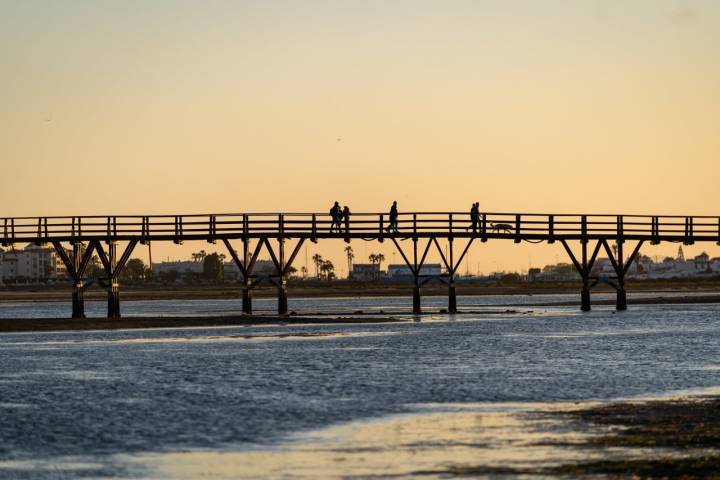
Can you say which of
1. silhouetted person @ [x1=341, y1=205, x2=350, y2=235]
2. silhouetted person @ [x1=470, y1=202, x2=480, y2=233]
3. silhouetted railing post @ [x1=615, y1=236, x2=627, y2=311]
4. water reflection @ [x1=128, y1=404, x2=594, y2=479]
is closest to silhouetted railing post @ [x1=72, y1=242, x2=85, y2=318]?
silhouetted person @ [x1=341, y1=205, x2=350, y2=235]

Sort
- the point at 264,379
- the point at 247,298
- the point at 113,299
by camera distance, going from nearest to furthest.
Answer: the point at 264,379 → the point at 113,299 → the point at 247,298

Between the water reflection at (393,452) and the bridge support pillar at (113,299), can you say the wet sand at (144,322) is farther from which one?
the water reflection at (393,452)

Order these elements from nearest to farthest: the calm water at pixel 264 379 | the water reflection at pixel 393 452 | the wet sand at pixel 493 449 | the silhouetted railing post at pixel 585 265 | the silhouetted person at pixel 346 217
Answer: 1. the wet sand at pixel 493 449
2. the water reflection at pixel 393 452
3. the calm water at pixel 264 379
4. the silhouetted person at pixel 346 217
5. the silhouetted railing post at pixel 585 265

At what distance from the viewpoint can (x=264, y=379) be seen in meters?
29.1

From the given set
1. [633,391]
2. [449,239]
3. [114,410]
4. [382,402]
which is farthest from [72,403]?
[449,239]

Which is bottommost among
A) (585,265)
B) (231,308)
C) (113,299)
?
(231,308)

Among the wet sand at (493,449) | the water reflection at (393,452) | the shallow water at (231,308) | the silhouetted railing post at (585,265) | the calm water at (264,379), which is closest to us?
the wet sand at (493,449)

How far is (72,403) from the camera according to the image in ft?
80.0

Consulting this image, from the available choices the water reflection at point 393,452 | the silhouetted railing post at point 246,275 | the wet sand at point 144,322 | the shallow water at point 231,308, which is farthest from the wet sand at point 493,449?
the shallow water at point 231,308

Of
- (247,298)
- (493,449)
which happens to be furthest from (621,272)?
(493,449)

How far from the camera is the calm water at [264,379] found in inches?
761

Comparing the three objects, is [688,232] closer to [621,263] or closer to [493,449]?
[621,263]

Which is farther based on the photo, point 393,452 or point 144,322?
→ point 144,322

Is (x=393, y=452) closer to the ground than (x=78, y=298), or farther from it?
closer to the ground
